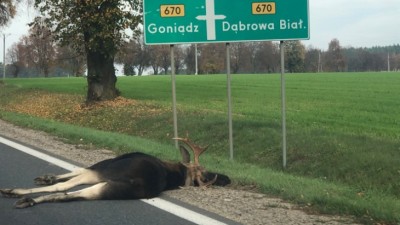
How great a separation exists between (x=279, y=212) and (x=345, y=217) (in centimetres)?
77

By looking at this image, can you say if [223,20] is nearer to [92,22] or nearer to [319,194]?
[319,194]

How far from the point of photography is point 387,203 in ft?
23.5

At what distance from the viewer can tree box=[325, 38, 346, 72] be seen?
485 ft

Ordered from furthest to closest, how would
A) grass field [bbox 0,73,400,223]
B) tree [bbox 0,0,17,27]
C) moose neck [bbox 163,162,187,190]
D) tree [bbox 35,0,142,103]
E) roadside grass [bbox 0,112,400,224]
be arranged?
tree [bbox 0,0,17,27] → tree [bbox 35,0,142,103] → grass field [bbox 0,73,400,223] → moose neck [bbox 163,162,187,190] → roadside grass [bbox 0,112,400,224]

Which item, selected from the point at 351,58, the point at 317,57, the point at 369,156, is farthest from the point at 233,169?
the point at 351,58

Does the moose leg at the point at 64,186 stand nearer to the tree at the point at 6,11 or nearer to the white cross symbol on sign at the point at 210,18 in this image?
the white cross symbol on sign at the point at 210,18

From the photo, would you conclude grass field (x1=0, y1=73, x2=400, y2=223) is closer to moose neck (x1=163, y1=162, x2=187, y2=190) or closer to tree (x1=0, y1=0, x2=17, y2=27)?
moose neck (x1=163, y1=162, x2=187, y2=190)

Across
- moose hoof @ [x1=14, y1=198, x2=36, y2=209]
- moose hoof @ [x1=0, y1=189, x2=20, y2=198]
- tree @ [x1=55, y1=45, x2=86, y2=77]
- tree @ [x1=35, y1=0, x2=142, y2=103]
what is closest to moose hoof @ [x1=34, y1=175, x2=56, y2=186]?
moose hoof @ [x1=0, y1=189, x2=20, y2=198]

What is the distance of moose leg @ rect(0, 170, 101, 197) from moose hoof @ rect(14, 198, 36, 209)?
1.20ft

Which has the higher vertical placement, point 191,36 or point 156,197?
point 191,36

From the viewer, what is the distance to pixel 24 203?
6.39 m

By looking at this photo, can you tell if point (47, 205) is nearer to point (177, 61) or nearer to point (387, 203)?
point (387, 203)

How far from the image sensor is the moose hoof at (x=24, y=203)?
638cm

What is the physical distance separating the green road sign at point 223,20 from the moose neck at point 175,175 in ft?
15.6
